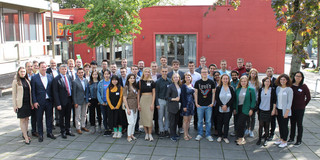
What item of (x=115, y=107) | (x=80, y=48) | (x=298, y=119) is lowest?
(x=298, y=119)

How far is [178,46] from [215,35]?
9.96 ft

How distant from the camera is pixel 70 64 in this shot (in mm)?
6984

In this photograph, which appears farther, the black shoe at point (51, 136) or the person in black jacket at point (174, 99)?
the black shoe at point (51, 136)

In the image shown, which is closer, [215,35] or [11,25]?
[11,25]

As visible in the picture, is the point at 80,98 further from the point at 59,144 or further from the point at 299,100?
the point at 299,100

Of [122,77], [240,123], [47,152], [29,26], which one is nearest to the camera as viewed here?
[47,152]

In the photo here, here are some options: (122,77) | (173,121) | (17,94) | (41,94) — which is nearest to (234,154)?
(173,121)

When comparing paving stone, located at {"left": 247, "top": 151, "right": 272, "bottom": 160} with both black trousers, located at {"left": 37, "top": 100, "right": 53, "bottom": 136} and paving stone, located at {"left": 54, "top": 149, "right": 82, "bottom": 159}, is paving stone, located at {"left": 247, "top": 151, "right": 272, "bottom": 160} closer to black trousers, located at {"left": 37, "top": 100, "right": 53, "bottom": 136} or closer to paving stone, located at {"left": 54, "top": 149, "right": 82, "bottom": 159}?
paving stone, located at {"left": 54, "top": 149, "right": 82, "bottom": 159}

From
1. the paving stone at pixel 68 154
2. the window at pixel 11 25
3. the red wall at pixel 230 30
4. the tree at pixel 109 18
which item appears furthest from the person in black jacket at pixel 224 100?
the red wall at pixel 230 30

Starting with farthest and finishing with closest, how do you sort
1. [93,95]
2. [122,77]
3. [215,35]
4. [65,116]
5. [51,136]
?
[215,35] → [122,77] → [93,95] → [65,116] → [51,136]

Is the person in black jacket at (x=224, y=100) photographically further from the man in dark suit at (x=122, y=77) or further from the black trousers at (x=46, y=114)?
the black trousers at (x=46, y=114)

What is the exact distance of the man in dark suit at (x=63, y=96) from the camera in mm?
6145

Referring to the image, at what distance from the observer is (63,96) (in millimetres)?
6234

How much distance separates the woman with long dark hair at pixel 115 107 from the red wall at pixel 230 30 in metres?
14.2
